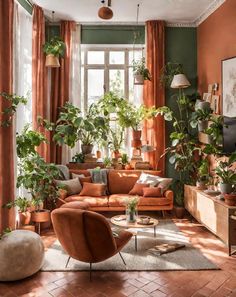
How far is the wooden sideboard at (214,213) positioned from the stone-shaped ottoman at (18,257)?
2338 millimetres

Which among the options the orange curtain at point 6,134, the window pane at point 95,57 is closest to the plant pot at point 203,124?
the window pane at point 95,57

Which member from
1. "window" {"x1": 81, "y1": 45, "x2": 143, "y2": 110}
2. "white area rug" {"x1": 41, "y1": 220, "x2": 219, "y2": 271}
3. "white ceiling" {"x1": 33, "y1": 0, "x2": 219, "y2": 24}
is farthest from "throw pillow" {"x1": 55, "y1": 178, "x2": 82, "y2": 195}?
"white ceiling" {"x1": 33, "y1": 0, "x2": 219, "y2": 24}

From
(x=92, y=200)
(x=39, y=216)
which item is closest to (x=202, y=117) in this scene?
(x=92, y=200)

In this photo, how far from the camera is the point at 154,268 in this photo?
3.78 metres

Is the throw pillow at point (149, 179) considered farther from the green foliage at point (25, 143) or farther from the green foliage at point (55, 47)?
the green foliage at point (55, 47)

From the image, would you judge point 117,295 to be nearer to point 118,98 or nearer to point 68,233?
point 68,233

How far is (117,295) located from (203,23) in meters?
5.33

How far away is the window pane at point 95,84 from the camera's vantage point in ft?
23.5

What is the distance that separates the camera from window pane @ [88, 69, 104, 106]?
7168mm

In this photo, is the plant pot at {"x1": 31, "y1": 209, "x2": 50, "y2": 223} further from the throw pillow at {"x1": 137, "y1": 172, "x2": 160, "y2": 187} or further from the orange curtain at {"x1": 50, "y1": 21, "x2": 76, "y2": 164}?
the throw pillow at {"x1": 137, "y1": 172, "x2": 160, "y2": 187}

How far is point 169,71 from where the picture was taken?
6.73 meters

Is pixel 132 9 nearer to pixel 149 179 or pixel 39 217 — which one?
pixel 149 179

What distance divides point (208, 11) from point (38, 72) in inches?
129

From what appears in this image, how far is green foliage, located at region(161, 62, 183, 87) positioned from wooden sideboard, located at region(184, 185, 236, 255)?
2.13 m
